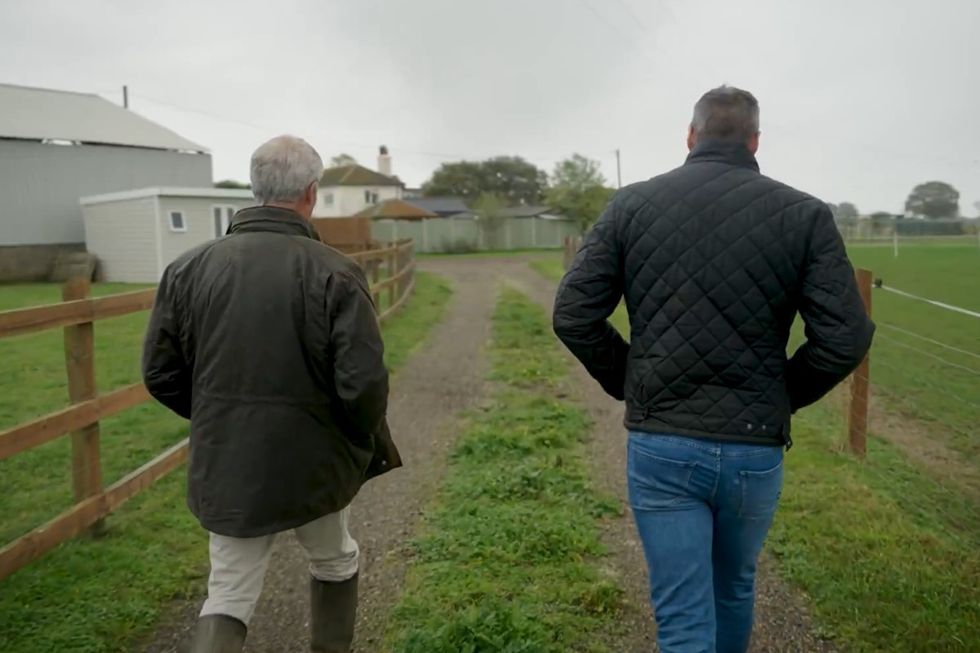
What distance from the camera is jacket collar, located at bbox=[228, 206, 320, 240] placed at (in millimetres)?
2650

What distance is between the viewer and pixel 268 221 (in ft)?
8.70

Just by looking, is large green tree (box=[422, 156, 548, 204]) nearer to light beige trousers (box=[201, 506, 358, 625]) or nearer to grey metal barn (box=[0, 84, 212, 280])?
grey metal barn (box=[0, 84, 212, 280])

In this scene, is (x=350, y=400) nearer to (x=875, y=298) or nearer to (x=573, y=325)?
(x=573, y=325)

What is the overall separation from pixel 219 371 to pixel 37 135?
2986 centimetres

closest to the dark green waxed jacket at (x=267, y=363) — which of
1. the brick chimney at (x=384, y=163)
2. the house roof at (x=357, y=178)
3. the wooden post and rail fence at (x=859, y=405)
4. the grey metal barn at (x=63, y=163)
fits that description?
the wooden post and rail fence at (x=859, y=405)

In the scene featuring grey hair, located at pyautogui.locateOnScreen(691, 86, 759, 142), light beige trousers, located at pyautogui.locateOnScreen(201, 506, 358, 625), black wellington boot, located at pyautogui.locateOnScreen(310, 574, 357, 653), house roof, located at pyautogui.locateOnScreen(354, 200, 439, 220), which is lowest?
black wellington boot, located at pyautogui.locateOnScreen(310, 574, 357, 653)

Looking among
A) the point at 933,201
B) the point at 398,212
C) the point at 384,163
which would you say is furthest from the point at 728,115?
the point at 384,163

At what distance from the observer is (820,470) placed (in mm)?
5477

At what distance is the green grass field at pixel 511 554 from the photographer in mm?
3238

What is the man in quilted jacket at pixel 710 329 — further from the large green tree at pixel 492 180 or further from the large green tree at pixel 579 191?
the large green tree at pixel 492 180

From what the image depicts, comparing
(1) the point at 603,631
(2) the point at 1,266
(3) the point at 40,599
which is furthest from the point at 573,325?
(2) the point at 1,266

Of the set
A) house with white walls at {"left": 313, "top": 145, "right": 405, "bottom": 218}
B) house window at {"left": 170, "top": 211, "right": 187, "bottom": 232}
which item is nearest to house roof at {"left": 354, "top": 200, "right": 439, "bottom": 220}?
house with white walls at {"left": 313, "top": 145, "right": 405, "bottom": 218}

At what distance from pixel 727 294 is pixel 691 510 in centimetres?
58

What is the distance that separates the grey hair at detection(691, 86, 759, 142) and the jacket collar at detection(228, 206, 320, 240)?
4.01ft
